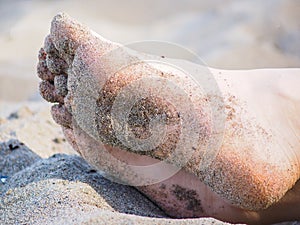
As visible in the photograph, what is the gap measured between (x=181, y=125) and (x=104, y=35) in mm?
2142

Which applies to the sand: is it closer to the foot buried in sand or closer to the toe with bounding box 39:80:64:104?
the foot buried in sand

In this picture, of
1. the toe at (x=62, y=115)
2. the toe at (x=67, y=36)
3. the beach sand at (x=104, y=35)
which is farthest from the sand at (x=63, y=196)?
the toe at (x=67, y=36)

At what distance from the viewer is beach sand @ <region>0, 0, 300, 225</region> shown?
102cm

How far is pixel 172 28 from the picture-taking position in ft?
10.5

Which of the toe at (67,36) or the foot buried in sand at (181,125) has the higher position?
the toe at (67,36)

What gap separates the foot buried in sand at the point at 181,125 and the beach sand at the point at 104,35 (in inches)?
3.5

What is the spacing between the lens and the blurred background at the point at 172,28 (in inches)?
103

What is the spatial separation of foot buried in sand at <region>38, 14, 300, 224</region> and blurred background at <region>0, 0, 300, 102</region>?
131 cm

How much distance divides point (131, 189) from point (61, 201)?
196 mm

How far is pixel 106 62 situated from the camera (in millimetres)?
1028

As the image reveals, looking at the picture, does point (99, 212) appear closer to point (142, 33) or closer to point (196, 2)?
point (142, 33)

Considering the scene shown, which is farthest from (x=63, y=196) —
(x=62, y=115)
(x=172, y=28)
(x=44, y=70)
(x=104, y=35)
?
(x=172, y=28)

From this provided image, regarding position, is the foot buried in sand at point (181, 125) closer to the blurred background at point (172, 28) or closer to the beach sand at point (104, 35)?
the beach sand at point (104, 35)

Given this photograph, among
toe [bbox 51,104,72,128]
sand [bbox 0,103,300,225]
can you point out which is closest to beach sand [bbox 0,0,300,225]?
sand [bbox 0,103,300,225]
